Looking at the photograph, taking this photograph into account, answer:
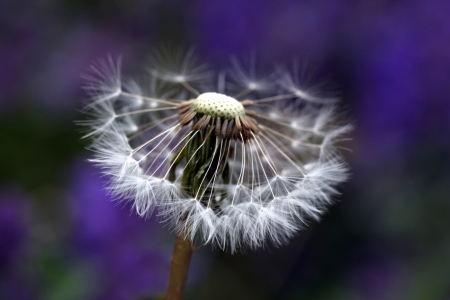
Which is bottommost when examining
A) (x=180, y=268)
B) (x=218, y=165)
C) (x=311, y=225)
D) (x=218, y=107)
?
(x=180, y=268)

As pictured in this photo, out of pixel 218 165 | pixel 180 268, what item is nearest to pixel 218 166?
pixel 218 165

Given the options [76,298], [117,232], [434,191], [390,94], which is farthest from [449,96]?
[76,298]

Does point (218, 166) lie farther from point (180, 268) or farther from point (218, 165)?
point (180, 268)

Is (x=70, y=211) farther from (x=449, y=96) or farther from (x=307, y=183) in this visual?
(x=449, y=96)

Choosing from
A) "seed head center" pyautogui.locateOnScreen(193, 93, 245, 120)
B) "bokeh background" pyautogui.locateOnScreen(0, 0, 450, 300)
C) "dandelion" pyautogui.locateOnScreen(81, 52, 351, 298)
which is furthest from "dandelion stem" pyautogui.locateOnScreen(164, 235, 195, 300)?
"bokeh background" pyautogui.locateOnScreen(0, 0, 450, 300)

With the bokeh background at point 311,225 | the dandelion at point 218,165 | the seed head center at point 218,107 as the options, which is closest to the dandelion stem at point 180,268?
the dandelion at point 218,165

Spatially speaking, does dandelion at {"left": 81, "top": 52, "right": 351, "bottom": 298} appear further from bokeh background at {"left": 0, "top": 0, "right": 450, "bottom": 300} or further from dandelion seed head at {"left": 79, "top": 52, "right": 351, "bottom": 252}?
bokeh background at {"left": 0, "top": 0, "right": 450, "bottom": 300}

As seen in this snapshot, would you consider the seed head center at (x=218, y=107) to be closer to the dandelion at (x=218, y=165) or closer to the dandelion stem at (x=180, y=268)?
the dandelion at (x=218, y=165)
